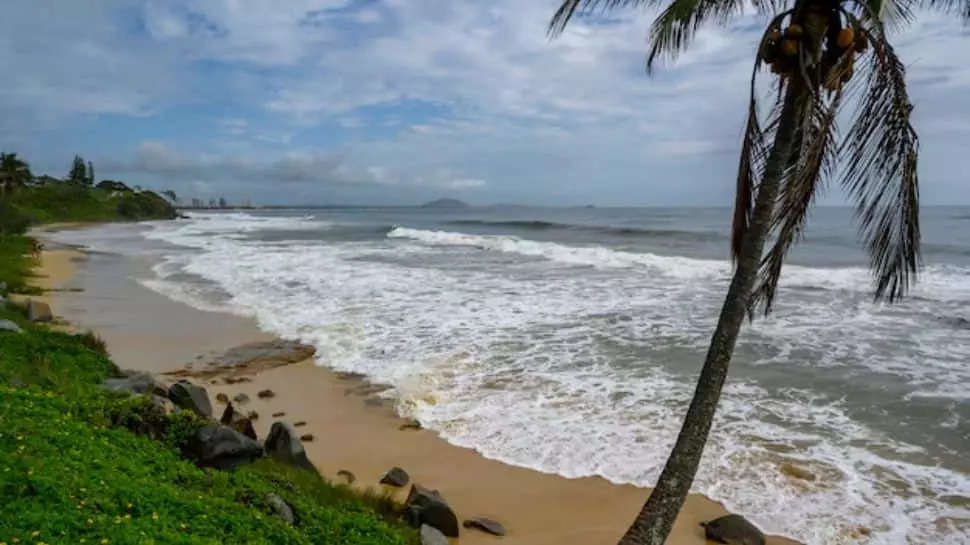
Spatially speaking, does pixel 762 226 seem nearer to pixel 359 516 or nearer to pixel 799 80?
pixel 799 80

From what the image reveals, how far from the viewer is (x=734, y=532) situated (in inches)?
224

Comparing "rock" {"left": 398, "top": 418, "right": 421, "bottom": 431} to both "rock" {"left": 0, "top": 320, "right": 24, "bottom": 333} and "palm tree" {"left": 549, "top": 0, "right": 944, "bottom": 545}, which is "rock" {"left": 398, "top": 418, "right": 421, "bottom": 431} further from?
"rock" {"left": 0, "top": 320, "right": 24, "bottom": 333}

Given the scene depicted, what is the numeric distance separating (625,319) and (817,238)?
32.8 m

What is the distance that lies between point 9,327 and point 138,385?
10.7ft

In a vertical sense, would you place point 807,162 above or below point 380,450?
above

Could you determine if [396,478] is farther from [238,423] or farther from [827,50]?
[827,50]

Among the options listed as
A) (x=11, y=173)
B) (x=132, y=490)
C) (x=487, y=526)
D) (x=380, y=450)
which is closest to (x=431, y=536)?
(x=487, y=526)

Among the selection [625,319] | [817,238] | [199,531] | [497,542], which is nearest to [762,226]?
[497,542]

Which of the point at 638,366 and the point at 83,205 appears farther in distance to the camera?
the point at 83,205

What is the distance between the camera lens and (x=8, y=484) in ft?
12.5

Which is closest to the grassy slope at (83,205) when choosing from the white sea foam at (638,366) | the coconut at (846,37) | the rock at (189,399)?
the white sea foam at (638,366)

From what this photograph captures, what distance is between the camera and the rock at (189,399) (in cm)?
740

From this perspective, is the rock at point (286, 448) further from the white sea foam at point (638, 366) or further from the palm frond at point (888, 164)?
→ the palm frond at point (888, 164)

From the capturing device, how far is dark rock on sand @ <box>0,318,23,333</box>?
9.27 metres
